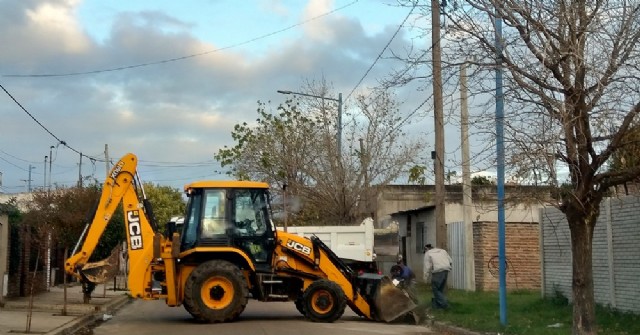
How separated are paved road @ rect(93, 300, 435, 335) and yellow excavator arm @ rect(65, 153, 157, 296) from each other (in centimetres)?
132

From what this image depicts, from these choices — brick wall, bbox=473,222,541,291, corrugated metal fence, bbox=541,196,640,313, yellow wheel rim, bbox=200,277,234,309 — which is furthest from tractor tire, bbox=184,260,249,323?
brick wall, bbox=473,222,541,291

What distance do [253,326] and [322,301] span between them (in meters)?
1.74

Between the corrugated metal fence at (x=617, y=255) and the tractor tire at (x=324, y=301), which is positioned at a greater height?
the corrugated metal fence at (x=617, y=255)

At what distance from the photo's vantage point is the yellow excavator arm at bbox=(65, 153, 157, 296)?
1903cm

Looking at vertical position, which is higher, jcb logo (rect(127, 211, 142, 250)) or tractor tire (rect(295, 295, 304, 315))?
jcb logo (rect(127, 211, 142, 250))

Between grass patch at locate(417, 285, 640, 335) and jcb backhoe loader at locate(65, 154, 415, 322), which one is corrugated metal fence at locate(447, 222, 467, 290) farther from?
jcb backhoe loader at locate(65, 154, 415, 322)

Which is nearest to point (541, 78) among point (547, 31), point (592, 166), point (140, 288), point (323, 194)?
point (547, 31)

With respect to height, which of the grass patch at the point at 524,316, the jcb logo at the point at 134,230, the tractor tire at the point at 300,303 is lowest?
the grass patch at the point at 524,316

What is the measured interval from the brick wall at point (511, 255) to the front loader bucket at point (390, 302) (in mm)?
7519

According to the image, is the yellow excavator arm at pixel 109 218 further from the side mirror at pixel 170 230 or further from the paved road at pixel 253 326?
the paved road at pixel 253 326

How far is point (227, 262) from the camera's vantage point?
18.8m

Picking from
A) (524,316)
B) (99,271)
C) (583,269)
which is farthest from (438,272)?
(583,269)

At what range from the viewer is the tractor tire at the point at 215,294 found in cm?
1828

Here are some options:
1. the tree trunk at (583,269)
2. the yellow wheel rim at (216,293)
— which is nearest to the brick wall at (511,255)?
the yellow wheel rim at (216,293)
